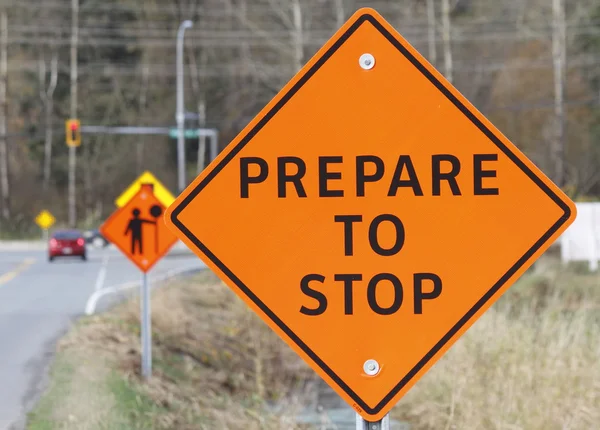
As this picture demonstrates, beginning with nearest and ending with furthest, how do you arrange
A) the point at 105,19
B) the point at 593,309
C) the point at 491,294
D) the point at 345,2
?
the point at 491,294 < the point at 593,309 < the point at 345,2 < the point at 105,19

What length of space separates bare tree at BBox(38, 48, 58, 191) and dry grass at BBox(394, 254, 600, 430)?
144 ft

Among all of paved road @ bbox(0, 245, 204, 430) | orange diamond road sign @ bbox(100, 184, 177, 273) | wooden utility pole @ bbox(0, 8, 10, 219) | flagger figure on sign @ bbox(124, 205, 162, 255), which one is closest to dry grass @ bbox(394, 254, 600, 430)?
orange diamond road sign @ bbox(100, 184, 177, 273)

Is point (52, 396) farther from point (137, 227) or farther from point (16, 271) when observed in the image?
point (16, 271)

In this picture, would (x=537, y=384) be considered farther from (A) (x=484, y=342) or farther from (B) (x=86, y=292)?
(B) (x=86, y=292)

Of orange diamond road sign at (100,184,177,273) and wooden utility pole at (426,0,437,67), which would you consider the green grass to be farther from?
wooden utility pole at (426,0,437,67)

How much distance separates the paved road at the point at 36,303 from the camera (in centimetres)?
1141

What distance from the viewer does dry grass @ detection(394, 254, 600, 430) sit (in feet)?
23.7

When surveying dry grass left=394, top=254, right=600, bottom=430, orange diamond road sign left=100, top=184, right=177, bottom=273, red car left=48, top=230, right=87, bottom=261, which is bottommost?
red car left=48, top=230, right=87, bottom=261

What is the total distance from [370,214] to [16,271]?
26375mm

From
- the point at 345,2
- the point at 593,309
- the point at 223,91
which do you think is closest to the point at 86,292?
the point at 593,309

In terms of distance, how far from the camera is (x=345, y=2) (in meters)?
37.8

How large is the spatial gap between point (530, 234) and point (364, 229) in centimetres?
54

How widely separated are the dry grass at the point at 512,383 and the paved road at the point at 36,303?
3233mm

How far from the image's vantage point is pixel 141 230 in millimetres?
10984
